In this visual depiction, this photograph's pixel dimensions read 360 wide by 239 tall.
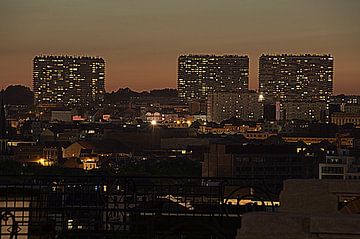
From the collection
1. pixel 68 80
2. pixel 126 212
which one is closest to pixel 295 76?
pixel 68 80

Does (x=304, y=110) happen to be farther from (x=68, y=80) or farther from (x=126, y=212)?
(x=126, y=212)

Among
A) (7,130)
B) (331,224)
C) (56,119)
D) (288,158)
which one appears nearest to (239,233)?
(331,224)

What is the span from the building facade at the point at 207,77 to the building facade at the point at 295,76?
10.6 ft

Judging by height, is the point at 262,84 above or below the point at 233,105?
above

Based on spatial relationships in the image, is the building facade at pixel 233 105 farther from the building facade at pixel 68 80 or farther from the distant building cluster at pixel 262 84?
the building facade at pixel 68 80

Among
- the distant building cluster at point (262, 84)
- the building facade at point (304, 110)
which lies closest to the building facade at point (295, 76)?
the distant building cluster at point (262, 84)

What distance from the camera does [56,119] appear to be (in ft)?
354

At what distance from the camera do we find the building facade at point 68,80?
117062mm

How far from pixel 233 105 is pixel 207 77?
29.3ft

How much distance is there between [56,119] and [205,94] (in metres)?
19.5

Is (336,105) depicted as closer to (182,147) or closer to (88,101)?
(88,101)

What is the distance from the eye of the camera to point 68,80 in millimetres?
119750

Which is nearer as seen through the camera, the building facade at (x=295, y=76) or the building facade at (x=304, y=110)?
the building facade at (x=304, y=110)

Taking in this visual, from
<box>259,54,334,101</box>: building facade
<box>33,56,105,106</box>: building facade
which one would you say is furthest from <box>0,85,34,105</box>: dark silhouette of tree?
<box>259,54,334,101</box>: building facade
